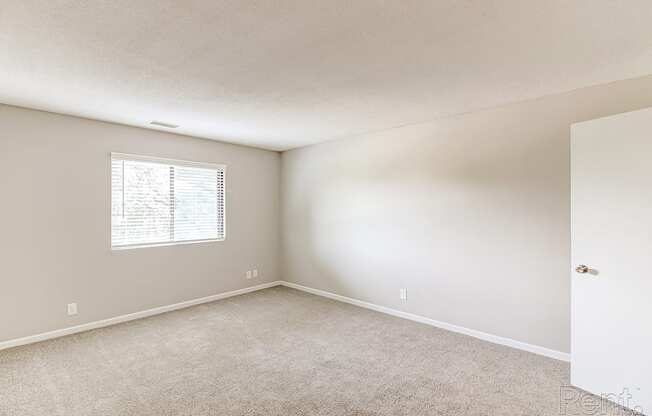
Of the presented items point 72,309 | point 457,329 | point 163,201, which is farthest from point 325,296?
point 72,309

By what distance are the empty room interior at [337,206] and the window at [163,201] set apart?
0.09 ft

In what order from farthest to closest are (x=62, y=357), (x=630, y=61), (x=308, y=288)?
(x=308, y=288) < (x=62, y=357) < (x=630, y=61)

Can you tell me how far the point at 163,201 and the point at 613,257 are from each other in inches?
184

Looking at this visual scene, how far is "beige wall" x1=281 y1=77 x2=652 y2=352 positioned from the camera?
2.92 m

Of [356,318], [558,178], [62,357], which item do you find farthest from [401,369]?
[62,357]

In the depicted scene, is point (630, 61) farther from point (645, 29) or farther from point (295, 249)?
point (295, 249)

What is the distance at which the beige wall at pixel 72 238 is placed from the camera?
3.20 m

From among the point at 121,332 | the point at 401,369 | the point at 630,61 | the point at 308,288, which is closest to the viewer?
the point at 630,61

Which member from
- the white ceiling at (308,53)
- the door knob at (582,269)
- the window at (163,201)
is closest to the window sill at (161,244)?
the window at (163,201)

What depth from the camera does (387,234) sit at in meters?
4.22

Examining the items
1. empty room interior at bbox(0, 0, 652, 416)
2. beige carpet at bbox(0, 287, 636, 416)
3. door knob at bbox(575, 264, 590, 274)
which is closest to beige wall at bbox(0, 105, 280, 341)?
empty room interior at bbox(0, 0, 652, 416)

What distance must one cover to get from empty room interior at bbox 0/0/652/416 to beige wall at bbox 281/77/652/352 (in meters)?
0.02

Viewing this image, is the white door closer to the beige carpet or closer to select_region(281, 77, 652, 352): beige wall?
the beige carpet

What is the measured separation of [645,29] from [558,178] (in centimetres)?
132
